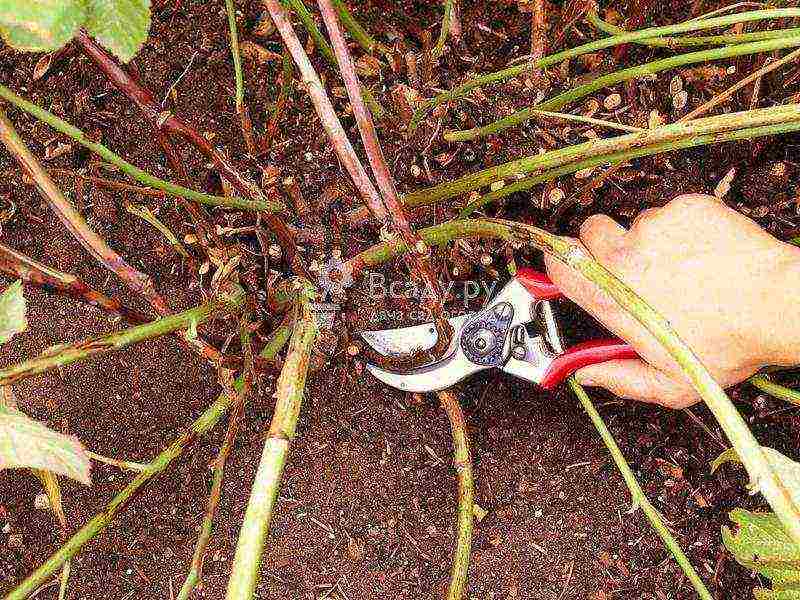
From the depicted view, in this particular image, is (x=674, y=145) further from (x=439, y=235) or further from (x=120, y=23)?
(x=120, y=23)

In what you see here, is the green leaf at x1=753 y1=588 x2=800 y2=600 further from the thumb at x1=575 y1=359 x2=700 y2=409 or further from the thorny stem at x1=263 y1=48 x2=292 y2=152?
the thorny stem at x1=263 y1=48 x2=292 y2=152

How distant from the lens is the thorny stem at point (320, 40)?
91cm

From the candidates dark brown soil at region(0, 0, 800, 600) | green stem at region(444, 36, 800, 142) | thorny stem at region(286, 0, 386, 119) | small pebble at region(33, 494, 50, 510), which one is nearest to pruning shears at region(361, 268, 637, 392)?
dark brown soil at region(0, 0, 800, 600)

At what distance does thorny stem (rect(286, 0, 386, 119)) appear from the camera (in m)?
0.91

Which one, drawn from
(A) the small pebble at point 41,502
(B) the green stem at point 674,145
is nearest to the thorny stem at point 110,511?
(A) the small pebble at point 41,502

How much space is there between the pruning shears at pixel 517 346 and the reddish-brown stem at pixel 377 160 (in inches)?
3.2

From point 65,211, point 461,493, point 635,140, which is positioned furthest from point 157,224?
point 635,140

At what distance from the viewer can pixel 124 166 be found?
887mm

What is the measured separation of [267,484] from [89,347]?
249 millimetres

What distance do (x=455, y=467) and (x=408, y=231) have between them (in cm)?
46

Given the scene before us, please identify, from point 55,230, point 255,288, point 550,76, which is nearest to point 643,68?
point 550,76

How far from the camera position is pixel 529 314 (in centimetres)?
101

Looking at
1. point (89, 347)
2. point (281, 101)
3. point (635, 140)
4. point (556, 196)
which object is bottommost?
point (89, 347)

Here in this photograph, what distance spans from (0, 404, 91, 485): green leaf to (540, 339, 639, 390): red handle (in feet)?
2.11
